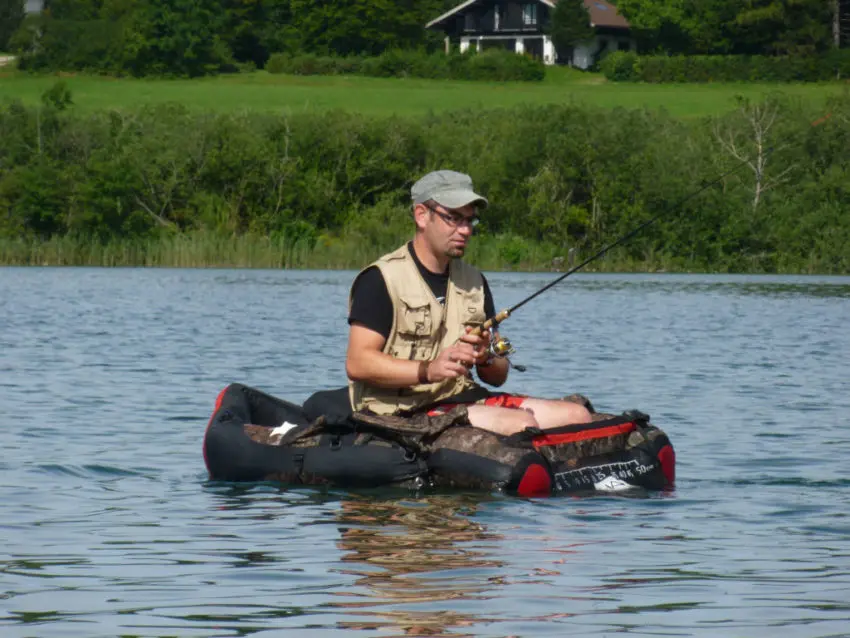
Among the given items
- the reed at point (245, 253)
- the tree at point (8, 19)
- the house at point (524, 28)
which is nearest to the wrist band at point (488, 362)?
the reed at point (245, 253)

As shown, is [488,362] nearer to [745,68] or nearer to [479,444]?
[479,444]

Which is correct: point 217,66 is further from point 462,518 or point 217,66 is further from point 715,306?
point 462,518

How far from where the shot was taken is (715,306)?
101ft

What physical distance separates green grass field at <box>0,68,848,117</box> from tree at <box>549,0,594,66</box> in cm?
726

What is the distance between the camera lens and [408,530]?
327 inches

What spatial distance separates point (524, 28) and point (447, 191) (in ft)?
273

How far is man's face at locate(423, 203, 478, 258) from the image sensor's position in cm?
884

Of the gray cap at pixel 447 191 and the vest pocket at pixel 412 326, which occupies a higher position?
the gray cap at pixel 447 191

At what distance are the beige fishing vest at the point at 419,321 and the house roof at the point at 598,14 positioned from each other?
78.9 metres

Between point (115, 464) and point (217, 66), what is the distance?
7231 cm

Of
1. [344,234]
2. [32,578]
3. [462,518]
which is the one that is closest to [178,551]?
[32,578]

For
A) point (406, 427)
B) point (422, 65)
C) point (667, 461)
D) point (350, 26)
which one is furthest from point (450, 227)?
point (350, 26)

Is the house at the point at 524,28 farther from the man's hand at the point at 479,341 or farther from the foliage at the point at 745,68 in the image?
the man's hand at the point at 479,341

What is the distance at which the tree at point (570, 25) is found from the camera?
281 feet
